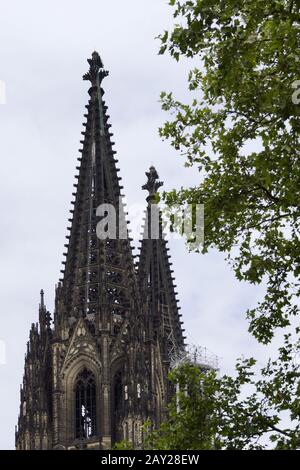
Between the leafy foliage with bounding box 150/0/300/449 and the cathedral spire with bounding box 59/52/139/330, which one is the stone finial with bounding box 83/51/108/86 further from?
the leafy foliage with bounding box 150/0/300/449

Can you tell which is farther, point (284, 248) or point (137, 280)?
point (137, 280)

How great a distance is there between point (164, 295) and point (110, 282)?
5.48m

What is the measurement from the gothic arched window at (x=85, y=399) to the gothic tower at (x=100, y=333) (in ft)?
0.14

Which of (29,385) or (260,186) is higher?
(29,385)

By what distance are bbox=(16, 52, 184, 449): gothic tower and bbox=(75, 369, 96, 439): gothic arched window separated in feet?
0.14

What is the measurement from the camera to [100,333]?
71312 mm

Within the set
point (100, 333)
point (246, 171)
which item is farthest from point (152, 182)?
point (246, 171)

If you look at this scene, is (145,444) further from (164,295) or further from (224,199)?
(164,295)

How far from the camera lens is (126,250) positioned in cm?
7550

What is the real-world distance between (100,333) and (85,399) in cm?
300

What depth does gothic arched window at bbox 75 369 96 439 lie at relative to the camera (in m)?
70.1

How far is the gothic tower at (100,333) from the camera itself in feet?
228

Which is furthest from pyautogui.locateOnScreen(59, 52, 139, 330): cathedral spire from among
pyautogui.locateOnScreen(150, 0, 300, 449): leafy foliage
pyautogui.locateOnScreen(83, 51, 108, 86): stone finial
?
pyautogui.locateOnScreen(150, 0, 300, 449): leafy foliage
